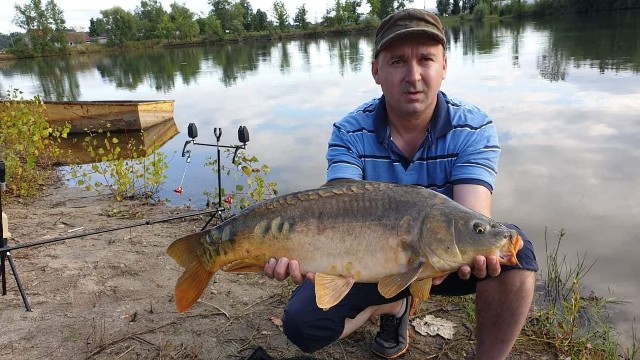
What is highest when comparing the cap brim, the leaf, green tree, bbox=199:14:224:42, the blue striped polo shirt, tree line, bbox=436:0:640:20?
green tree, bbox=199:14:224:42

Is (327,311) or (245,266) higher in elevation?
(245,266)

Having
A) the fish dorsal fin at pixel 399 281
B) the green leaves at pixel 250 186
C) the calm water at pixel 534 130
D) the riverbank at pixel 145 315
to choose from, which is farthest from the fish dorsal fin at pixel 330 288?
the green leaves at pixel 250 186

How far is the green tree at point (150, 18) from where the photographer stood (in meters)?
61.8

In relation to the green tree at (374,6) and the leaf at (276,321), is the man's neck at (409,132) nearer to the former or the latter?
the leaf at (276,321)

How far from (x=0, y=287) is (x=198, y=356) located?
5.41ft

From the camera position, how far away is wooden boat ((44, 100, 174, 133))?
9797 mm

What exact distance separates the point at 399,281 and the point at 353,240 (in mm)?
214

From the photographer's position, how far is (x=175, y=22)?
62.3 meters

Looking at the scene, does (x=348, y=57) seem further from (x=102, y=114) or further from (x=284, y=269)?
(x=284, y=269)

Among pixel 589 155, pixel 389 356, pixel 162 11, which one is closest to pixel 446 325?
pixel 389 356

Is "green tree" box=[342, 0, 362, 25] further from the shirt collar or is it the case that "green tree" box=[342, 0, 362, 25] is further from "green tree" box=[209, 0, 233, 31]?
the shirt collar

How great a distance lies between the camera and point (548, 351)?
2334mm

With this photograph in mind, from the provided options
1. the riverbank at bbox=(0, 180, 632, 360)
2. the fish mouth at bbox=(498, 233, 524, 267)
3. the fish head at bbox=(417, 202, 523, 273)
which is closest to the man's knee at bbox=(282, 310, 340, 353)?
the riverbank at bbox=(0, 180, 632, 360)

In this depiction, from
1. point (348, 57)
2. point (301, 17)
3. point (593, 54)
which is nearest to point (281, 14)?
point (301, 17)
